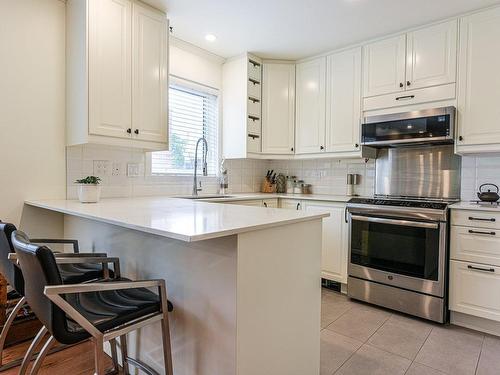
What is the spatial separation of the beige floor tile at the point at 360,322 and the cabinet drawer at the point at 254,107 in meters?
2.25

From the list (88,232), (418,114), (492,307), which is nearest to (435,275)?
(492,307)

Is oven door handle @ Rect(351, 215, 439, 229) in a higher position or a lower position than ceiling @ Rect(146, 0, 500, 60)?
lower

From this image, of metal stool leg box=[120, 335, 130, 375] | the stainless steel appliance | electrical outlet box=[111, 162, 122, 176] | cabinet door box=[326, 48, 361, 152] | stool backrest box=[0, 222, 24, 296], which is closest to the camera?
stool backrest box=[0, 222, 24, 296]

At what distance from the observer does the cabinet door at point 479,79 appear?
2.44m

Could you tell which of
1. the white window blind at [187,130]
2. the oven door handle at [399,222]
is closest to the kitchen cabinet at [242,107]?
the white window blind at [187,130]

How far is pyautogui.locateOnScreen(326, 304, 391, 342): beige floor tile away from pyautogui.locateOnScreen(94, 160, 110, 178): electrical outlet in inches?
86.8

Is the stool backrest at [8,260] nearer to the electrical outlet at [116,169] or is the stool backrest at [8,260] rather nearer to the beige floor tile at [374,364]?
the electrical outlet at [116,169]

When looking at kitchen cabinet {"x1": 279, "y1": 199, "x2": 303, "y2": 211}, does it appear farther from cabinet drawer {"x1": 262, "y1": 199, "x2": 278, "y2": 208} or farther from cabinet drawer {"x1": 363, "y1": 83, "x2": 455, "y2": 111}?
cabinet drawer {"x1": 363, "y1": 83, "x2": 455, "y2": 111}

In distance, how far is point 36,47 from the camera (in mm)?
2273

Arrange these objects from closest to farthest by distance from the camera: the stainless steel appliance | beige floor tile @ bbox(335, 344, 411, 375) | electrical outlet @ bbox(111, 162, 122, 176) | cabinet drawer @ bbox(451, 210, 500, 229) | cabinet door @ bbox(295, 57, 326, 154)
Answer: beige floor tile @ bbox(335, 344, 411, 375) < cabinet drawer @ bbox(451, 210, 500, 229) < the stainless steel appliance < electrical outlet @ bbox(111, 162, 122, 176) < cabinet door @ bbox(295, 57, 326, 154)

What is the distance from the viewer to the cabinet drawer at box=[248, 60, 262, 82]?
349 centimetres

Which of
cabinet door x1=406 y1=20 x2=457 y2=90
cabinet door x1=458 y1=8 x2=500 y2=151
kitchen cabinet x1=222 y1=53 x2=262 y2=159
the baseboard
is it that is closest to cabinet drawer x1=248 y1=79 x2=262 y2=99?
kitchen cabinet x1=222 y1=53 x2=262 y2=159

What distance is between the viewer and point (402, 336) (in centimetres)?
223

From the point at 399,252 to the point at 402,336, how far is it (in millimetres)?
668
